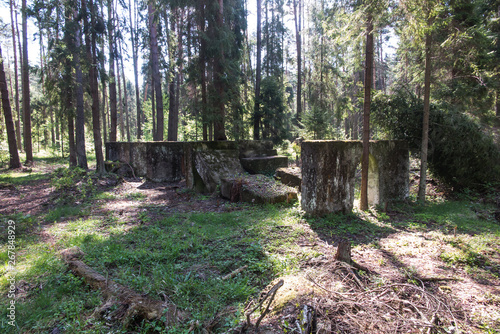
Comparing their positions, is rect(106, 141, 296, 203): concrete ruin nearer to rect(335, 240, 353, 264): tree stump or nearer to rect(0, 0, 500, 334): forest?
rect(0, 0, 500, 334): forest

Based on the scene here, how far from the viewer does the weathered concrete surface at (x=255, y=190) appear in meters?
7.69

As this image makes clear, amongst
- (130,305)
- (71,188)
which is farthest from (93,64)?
(130,305)

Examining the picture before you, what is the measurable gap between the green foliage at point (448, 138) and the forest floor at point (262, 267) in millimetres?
1687

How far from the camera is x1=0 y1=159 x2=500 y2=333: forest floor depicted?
270cm

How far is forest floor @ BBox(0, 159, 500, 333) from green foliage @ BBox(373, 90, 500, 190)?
1.69 metres

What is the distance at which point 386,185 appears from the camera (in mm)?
8211

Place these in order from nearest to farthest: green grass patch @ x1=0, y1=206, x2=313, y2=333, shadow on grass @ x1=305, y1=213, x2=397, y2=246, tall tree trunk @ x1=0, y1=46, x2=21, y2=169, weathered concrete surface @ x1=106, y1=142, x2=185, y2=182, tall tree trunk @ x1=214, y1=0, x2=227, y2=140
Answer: green grass patch @ x1=0, y1=206, x2=313, y2=333
shadow on grass @ x1=305, y1=213, x2=397, y2=246
weathered concrete surface @ x1=106, y1=142, x2=185, y2=182
tall tree trunk @ x1=214, y1=0, x2=227, y2=140
tall tree trunk @ x1=0, y1=46, x2=21, y2=169

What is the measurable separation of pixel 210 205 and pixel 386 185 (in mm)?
5389

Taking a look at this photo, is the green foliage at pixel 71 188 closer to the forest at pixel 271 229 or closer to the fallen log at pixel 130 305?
the forest at pixel 271 229

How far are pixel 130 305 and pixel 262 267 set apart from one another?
5.74 ft

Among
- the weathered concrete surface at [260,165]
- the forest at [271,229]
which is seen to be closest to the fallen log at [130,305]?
the forest at [271,229]

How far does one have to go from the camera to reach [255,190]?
8.05m

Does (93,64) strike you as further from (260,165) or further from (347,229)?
(347,229)

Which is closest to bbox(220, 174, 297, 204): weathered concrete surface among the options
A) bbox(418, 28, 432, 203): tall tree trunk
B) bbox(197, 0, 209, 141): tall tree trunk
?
bbox(418, 28, 432, 203): tall tree trunk
